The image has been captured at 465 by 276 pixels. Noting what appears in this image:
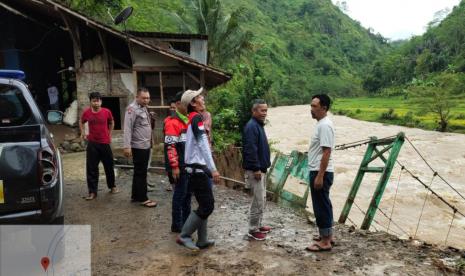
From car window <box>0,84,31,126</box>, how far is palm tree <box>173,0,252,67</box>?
21.1m

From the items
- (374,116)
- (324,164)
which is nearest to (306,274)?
(324,164)

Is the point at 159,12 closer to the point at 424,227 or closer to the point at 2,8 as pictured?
the point at 2,8

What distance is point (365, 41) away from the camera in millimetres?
111000

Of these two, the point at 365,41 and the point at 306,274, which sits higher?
the point at 365,41

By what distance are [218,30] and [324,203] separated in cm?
2194

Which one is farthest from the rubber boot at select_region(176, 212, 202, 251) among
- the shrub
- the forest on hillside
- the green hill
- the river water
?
the green hill

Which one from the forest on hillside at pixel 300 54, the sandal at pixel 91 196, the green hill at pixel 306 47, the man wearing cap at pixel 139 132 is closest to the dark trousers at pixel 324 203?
the man wearing cap at pixel 139 132

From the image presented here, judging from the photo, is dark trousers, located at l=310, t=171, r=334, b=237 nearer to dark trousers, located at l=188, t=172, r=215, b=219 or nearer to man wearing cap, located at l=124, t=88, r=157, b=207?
dark trousers, located at l=188, t=172, r=215, b=219

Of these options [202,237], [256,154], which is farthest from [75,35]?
[202,237]

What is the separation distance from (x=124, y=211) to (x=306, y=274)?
10.4 ft

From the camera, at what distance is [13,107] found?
3.70 metres

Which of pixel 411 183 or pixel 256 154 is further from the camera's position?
pixel 411 183

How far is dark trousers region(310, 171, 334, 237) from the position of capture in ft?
14.2

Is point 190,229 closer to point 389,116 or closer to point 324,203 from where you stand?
point 324,203
